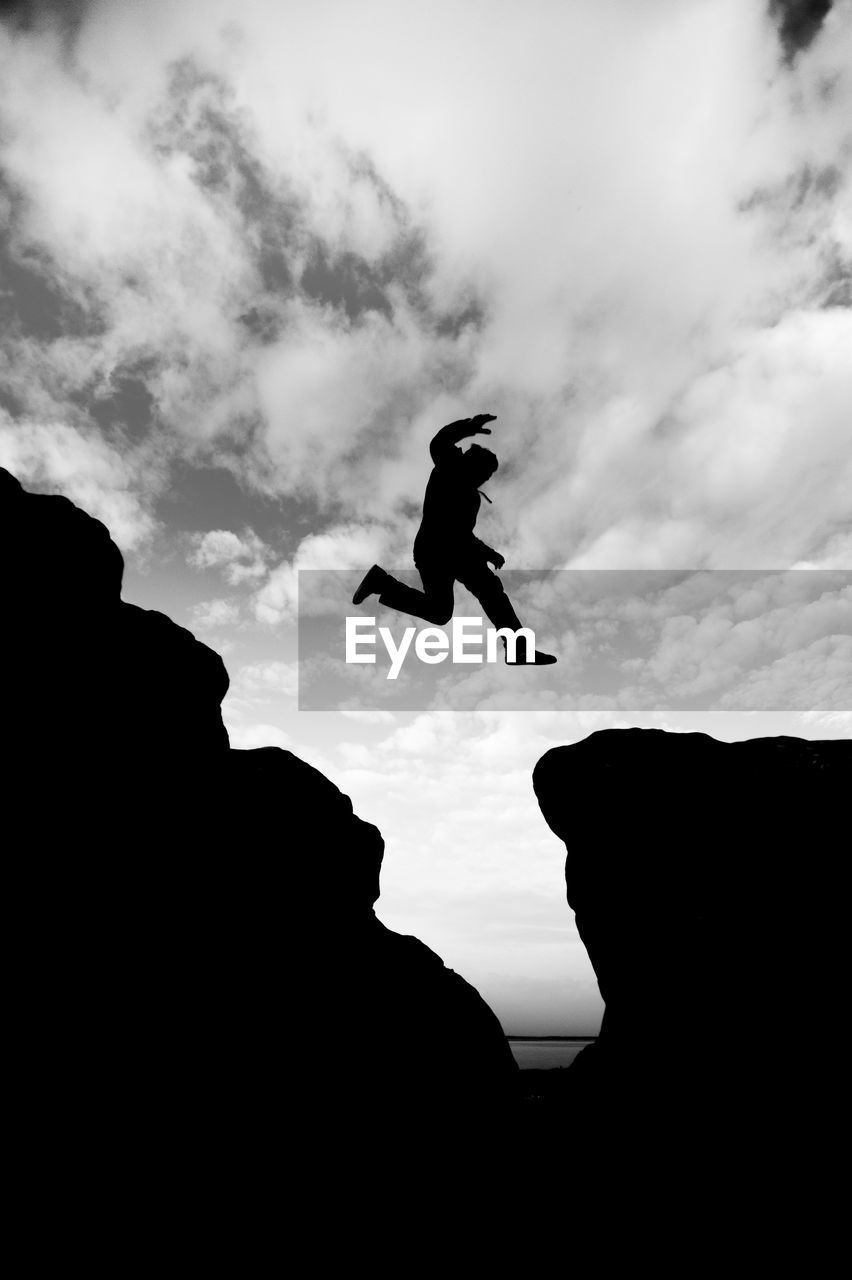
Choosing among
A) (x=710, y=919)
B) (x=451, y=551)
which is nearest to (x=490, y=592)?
(x=451, y=551)

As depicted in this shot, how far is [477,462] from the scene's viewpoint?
26.6 feet

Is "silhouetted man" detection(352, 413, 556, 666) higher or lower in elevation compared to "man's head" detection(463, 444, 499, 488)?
lower

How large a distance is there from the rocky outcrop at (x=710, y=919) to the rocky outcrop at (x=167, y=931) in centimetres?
244

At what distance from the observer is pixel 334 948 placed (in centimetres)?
784

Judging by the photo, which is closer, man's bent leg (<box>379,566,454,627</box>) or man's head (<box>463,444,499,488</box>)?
man's head (<box>463,444,499,488</box>)

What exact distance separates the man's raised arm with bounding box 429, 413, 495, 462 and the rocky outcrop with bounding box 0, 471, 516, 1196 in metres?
3.61

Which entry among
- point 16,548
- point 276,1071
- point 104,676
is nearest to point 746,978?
point 276,1071

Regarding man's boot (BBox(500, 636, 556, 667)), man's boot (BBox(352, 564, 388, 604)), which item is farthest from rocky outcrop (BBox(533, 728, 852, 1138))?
man's boot (BBox(352, 564, 388, 604))

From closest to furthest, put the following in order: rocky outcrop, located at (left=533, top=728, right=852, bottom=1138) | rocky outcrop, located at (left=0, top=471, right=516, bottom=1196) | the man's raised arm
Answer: rocky outcrop, located at (left=0, top=471, right=516, bottom=1196)
rocky outcrop, located at (left=533, top=728, right=852, bottom=1138)
the man's raised arm

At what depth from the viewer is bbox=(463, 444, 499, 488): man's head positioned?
8102 mm

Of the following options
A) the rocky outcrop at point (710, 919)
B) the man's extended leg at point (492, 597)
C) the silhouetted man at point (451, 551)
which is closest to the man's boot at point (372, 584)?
the silhouetted man at point (451, 551)

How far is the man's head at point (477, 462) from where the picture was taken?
810 cm

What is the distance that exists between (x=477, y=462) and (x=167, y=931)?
5.88 metres

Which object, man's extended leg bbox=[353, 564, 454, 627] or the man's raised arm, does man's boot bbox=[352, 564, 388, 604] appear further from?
the man's raised arm
